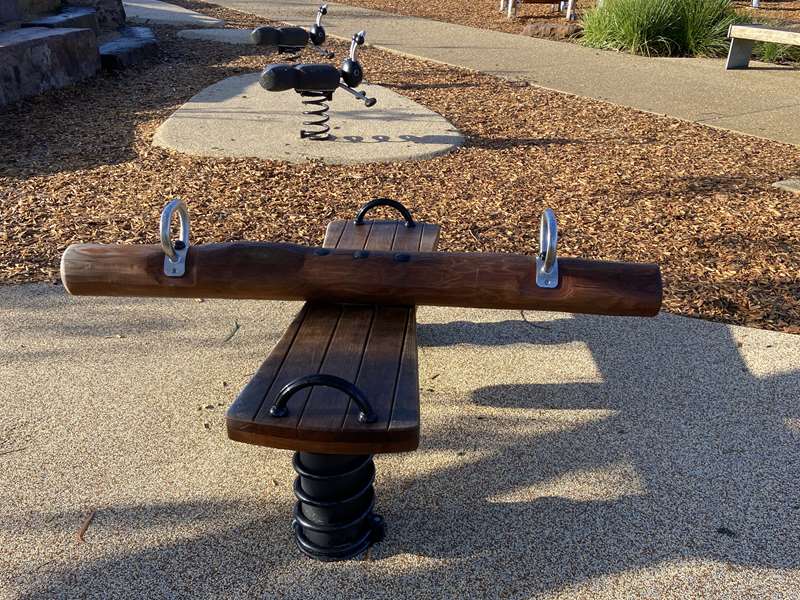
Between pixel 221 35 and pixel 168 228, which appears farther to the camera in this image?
pixel 221 35

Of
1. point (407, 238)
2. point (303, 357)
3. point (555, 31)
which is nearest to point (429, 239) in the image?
point (407, 238)

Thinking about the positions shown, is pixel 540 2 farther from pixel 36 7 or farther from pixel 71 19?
pixel 36 7

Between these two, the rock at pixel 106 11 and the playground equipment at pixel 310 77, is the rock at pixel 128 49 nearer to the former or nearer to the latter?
the rock at pixel 106 11

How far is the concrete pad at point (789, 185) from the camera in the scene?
6.29 m

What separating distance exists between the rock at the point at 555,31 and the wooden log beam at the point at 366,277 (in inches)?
481

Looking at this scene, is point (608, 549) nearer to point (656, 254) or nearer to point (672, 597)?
point (672, 597)

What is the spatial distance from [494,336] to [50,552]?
230 centimetres

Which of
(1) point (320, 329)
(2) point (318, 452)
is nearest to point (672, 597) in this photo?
(2) point (318, 452)

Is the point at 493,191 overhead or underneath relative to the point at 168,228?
underneath

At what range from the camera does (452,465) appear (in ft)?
10.1

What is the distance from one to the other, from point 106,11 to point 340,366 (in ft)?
36.9

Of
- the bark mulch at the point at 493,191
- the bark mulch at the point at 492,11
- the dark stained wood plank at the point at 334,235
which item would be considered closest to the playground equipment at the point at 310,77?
the bark mulch at the point at 493,191

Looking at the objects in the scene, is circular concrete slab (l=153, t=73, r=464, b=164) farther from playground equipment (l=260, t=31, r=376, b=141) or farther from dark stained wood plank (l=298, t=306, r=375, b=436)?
dark stained wood plank (l=298, t=306, r=375, b=436)

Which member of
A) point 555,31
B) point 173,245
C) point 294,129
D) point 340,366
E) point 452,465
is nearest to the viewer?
point 340,366
